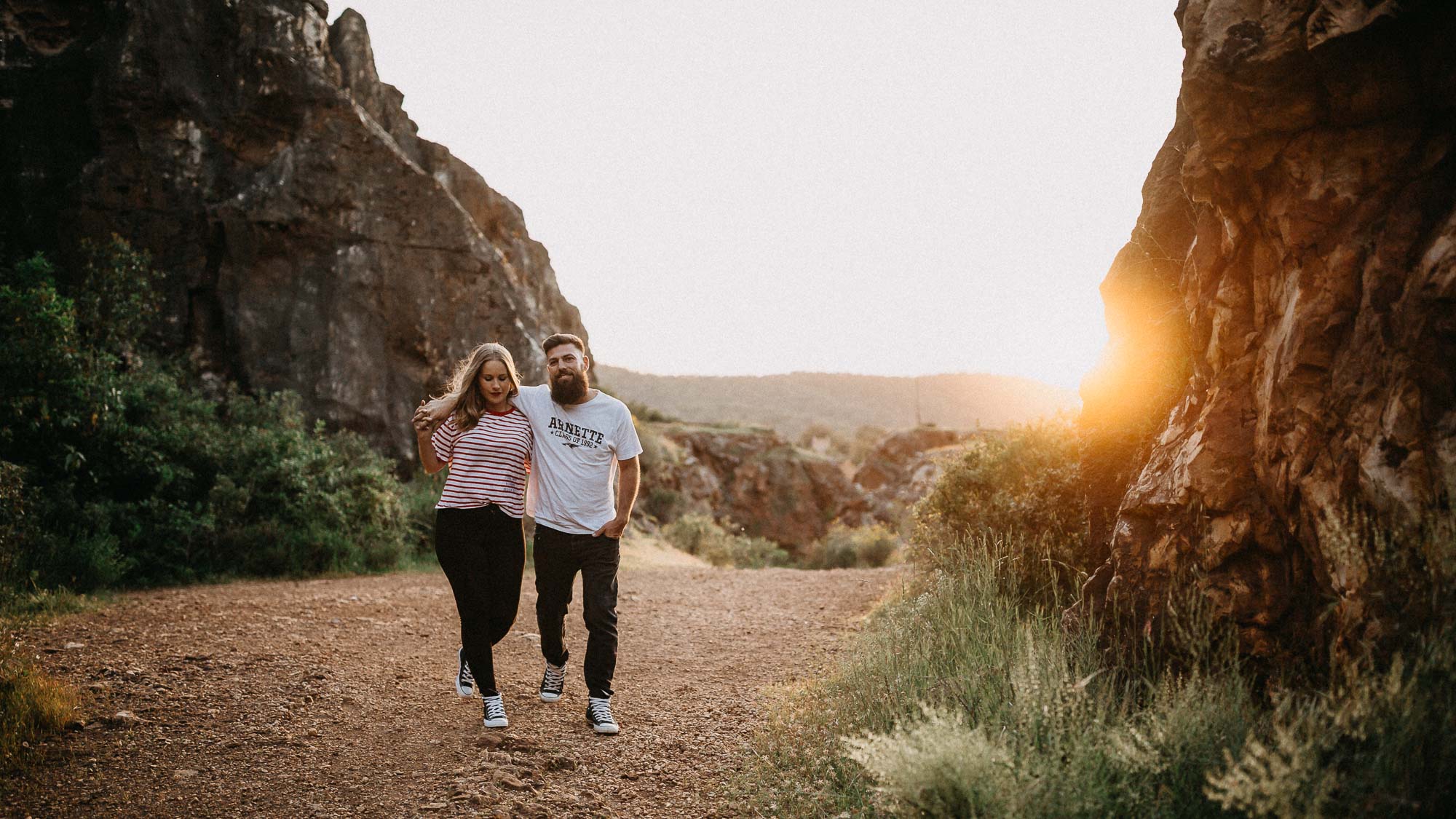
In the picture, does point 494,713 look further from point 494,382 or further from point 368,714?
point 494,382

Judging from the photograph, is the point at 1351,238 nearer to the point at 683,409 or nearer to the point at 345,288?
the point at 345,288

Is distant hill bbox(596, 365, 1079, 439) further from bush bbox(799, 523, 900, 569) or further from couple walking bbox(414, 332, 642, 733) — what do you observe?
couple walking bbox(414, 332, 642, 733)

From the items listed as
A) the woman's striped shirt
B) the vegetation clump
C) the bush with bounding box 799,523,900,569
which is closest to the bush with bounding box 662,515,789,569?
the bush with bounding box 799,523,900,569

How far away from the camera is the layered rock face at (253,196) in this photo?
12.9m

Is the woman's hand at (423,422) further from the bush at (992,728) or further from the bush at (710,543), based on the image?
the bush at (710,543)

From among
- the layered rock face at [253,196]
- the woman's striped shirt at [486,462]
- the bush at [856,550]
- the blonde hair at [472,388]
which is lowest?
the bush at [856,550]

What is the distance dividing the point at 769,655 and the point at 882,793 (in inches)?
153

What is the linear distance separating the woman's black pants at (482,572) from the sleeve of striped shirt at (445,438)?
344 mm

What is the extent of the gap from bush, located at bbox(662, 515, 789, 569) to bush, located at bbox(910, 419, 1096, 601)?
10623 mm

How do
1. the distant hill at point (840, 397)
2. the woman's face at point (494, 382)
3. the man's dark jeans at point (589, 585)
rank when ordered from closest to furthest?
1. the man's dark jeans at point (589, 585)
2. the woman's face at point (494, 382)
3. the distant hill at point (840, 397)

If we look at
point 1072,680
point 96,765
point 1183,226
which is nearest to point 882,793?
point 1072,680

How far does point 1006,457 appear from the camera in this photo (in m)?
8.12

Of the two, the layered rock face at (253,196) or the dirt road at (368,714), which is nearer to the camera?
the dirt road at (368,714)

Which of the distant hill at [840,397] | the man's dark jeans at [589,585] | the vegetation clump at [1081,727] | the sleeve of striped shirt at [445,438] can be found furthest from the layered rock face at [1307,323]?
the distant hill at [840,397]
